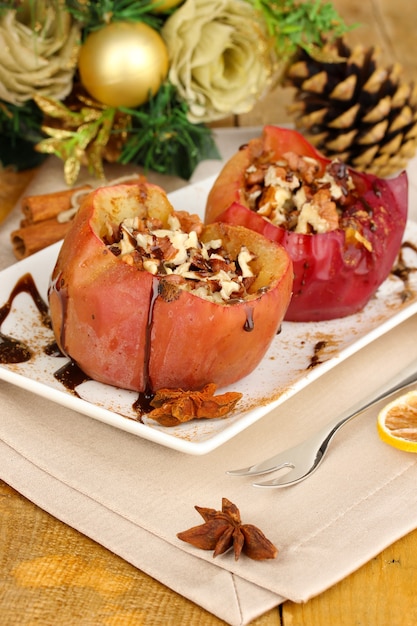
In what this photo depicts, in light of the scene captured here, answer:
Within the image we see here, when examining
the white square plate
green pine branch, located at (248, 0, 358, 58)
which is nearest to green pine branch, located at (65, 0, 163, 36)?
green pine branch, located at (248, 0, 358, 58)

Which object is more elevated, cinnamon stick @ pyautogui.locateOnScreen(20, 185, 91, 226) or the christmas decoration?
the christmas decoration

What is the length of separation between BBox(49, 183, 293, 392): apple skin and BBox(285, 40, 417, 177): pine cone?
0.81 m

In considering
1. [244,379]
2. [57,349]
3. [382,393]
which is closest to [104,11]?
[57,349]

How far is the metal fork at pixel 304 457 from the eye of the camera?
1.46 meters

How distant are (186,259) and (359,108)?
938mm

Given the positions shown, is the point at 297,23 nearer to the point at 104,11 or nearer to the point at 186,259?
the point at 104,11

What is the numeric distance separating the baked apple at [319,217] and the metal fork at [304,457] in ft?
0.89

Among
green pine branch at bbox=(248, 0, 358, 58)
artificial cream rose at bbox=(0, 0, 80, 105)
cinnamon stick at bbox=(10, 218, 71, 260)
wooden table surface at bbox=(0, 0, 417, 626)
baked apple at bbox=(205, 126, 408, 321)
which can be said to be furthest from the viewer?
green pine branch at bbox=(248, 0, 358, 58)

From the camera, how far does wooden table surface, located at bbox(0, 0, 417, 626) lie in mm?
1260

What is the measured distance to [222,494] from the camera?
1.45m

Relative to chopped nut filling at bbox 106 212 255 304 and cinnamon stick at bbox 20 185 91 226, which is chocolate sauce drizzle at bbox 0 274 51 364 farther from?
cinnamon stick at bbox 20 185 91 226

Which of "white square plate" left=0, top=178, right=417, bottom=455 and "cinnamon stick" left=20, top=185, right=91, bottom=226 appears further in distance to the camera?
"cinnamon stick" left=20, top=185, right=91, bottom=226

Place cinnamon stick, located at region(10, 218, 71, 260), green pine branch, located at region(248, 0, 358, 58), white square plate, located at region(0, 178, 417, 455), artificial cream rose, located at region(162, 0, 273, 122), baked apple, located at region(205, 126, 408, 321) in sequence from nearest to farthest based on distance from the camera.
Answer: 1. white square plate, located at region(0, 178, 417, 455)
2. baked apple, located at region(205, 126, 408, 321)
3. cinnamon stick, located at region(10, 218, 71, 260)
4. artificial cream rose, located at region(162, 0, 273, 122)
5. green pine branch, located at region(248, 0, 358, 58)

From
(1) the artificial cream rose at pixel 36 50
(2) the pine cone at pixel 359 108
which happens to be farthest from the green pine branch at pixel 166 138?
(2) the pine cone at pixel 359 108
